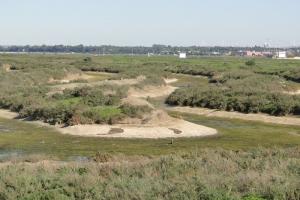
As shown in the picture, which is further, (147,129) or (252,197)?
(147,129)

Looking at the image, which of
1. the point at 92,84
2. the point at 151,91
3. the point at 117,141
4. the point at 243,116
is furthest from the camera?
the point at 151,91

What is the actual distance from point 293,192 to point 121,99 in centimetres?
3349

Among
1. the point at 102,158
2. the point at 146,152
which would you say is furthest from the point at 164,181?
the point at 146,152

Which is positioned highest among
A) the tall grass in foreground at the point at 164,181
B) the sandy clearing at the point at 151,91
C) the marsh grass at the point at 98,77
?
the tall grass in foreground at the point at 164,181

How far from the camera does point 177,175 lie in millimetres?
20703

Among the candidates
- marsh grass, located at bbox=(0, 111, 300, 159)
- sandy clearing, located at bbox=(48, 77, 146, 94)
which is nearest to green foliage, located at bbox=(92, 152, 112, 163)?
marsh grass, located at bbox=(0, 111, 300, 159)

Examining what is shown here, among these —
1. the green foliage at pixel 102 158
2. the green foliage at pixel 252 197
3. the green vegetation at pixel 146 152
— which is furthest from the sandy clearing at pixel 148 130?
the green foliage at pixel 252 197

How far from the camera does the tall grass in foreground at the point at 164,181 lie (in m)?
16.9


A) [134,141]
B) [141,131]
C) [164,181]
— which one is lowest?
[134,141]

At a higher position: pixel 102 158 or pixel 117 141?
pixel 102 158

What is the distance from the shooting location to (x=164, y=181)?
1895 centimetres

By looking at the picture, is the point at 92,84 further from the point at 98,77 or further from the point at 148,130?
the point at 98,77

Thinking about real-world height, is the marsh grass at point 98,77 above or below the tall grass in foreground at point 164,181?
below

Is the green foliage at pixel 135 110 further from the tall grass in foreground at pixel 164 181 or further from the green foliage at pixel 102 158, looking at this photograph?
the tall grass in foreground at pixel 164 181
